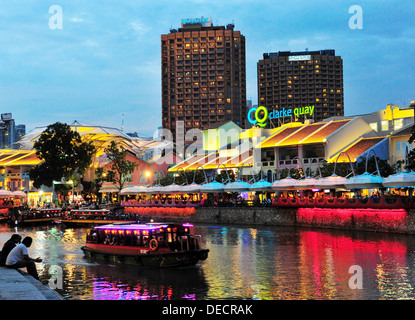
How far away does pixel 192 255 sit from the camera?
28.2 m

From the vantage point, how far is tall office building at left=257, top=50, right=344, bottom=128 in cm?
18662

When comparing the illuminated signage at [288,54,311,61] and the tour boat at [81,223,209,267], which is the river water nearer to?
the tour boat at [81,223,209,267]

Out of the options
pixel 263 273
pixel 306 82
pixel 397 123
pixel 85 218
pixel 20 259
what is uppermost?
pixel 306 82

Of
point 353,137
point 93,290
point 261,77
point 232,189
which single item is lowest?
point 93,290

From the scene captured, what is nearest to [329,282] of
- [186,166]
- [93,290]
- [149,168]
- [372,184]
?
[93,290]

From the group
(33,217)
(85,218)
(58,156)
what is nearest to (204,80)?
(58,156)

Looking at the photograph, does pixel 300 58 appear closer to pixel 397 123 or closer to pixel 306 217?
pixel 397 123

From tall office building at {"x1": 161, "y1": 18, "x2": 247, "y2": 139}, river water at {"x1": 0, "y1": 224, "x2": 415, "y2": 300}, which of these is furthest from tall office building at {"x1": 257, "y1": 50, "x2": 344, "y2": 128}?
river water at {"x1": 0, "y1": 224, "x2": 415, "y2": 300}

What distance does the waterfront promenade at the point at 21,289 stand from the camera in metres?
14.6

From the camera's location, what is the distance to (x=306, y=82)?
18750cm

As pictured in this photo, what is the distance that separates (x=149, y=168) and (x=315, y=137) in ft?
154

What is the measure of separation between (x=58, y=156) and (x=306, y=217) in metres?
42.0
